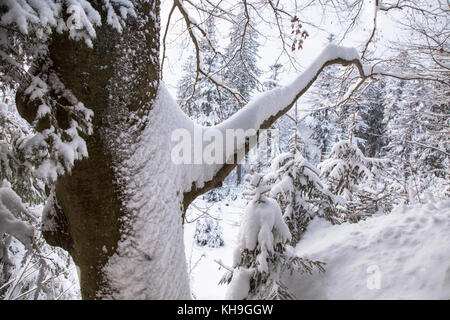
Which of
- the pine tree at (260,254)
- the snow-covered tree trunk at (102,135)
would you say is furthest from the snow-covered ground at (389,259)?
the snow-covered tree trunk at (102,135)

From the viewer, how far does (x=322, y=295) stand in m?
1.96

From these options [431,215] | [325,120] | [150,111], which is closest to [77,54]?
[150,111]

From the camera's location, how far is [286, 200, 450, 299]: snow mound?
175cm

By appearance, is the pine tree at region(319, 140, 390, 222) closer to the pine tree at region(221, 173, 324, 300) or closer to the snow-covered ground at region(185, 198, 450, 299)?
the snow-covered ground at region(185, 198, 450, 299)

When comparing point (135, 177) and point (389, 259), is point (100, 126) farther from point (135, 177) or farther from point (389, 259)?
point (389, 259)

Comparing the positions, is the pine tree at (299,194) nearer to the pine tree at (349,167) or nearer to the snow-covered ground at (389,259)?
the snow-covered ground at (389,259)

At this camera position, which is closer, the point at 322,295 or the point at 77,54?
the point at 77,54

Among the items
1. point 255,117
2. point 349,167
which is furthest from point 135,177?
point 349,167

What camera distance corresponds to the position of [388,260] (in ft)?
6.72

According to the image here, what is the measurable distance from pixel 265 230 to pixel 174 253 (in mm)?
912

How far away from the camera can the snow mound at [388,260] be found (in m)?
1.75

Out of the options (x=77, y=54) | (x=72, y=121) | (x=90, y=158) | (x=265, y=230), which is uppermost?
(x=77, y=54)
